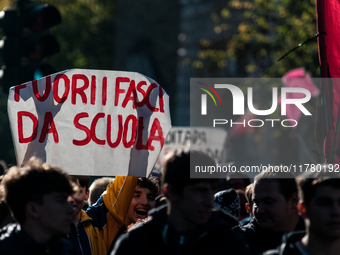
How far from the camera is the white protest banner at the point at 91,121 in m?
Answer: 4.74

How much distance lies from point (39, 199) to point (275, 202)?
1708 mm

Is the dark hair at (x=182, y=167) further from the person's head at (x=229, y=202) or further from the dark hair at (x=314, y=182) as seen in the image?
the person's head at (x=229, y=202)

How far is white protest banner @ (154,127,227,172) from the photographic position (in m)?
9.11

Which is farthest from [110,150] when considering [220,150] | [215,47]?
[215,47]

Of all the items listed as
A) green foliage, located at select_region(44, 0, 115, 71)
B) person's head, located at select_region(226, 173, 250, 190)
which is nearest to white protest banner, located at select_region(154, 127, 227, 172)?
person's head, located at select_region(226, 173, 250, 190)

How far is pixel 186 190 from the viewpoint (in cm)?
302

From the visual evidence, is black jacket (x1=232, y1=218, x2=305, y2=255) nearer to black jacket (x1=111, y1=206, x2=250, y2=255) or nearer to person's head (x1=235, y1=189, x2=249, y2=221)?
black jacket (x1=111, y1=206, x2=250, y2=255)

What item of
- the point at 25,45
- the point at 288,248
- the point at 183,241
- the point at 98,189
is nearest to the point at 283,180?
the point at 288,248

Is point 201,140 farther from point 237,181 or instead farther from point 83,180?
point 83,180

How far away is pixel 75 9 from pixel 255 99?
16.6 meters

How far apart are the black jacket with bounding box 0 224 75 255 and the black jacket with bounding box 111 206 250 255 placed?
0.37m

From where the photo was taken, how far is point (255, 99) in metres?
15.3

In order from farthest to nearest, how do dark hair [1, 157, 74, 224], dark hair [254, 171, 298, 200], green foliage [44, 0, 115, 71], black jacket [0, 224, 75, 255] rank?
1. green foliage [44, 0, 115, 71]
2. dark hair [254, 171, 298, 200]
3. dark hair [1, 157, 74, 224]
4. black jacket [0, 224, 75, 255]

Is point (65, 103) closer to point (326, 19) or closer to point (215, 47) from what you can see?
point (326, 19)
